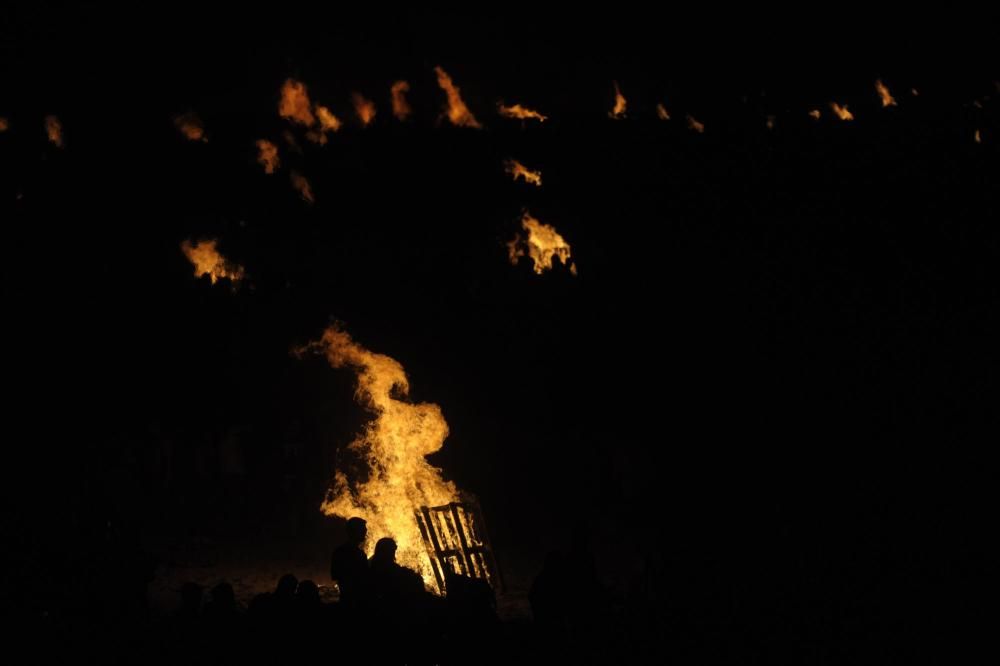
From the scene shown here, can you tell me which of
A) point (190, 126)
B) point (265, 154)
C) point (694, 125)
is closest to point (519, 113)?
point (694, 125)

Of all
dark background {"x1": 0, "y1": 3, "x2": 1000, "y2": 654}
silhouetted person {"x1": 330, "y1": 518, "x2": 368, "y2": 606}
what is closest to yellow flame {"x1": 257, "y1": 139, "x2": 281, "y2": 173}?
dark background {"x1": 0, "y1": 3, "x2": 1000, "y2": 654}

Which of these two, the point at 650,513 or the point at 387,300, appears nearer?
the point at 650,513

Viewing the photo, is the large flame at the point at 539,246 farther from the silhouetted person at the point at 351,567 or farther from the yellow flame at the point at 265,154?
the silhouetted person at the point at 351,567

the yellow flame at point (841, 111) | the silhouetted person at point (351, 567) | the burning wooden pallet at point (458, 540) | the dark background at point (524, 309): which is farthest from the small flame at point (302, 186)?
the yellow flame at point (841, 111)

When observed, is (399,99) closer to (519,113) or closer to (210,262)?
(519,113)

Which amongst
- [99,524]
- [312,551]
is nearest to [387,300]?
[312,551]

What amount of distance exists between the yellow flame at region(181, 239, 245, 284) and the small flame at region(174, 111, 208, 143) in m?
1.97

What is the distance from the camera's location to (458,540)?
10336mm

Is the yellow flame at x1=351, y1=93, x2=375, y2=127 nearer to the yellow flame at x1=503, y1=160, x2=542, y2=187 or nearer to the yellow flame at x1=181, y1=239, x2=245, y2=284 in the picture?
the yellow flame at x1=503, y1=160, x2=542, y2=187

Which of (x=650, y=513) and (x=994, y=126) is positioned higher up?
(x=994, y=126)

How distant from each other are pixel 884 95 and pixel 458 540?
1229 centimetres

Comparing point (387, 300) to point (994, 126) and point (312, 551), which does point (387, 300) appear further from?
point (994, 126)

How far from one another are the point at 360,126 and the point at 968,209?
10675mm

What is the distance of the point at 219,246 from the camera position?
48.5ft
